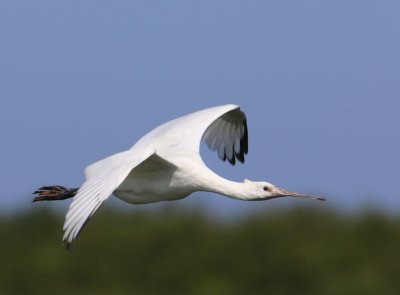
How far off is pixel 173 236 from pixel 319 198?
8.37 metres

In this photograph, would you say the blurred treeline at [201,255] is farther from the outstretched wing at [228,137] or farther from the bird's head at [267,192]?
the bird's head at [267,192]

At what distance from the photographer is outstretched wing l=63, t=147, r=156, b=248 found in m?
11.7

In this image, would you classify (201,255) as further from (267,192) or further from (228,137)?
(267,192)

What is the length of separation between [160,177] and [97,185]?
138cm

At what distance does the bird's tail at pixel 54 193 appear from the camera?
47.6 feet

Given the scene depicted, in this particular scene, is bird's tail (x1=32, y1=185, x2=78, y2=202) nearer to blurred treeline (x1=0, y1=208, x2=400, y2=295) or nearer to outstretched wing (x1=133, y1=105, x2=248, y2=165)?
outstretched wing (x1=133, y1=105, x2=248, y2=165)

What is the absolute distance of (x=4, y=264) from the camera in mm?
21531

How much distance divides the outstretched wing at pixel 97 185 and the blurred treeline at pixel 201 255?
7502 millimetres

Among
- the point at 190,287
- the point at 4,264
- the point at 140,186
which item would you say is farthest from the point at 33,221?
the point at 140,186

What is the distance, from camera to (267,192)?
13.1 m

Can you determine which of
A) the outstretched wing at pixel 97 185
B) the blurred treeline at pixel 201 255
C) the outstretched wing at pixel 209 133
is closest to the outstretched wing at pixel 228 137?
the outstretched wing at pixel 209 133

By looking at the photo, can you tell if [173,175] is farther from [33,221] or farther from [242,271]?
[33,221]

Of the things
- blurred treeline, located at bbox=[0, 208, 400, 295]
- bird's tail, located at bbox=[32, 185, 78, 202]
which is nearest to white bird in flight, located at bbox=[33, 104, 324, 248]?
bird's tail, located at bbox=[32, 185, 78, 202]

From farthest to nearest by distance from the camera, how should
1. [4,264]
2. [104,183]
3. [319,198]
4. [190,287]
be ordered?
[4,264] < [190,287] < [319,198] < [104,183]
